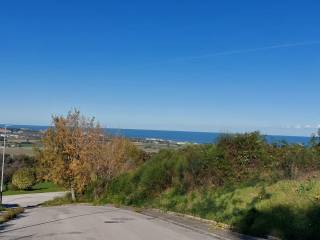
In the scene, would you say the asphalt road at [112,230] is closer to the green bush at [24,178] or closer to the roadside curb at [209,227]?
the roadside curb at [209,227]

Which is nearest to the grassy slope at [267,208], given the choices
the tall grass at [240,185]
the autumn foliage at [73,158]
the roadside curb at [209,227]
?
the tall grass at [240,185]

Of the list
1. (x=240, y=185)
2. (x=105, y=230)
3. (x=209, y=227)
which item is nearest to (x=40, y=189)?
(x=240, y=185)

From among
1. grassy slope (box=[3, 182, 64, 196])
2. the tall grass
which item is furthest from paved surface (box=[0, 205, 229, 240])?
grassy slope (box=[3, 182, 64, 196])

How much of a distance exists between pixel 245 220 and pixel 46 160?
38955 mm

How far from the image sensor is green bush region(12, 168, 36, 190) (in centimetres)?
9669

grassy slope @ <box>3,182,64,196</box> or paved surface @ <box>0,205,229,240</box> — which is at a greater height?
paved surface @ <box>0,205,229,240</box>

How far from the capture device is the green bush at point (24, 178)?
317ft

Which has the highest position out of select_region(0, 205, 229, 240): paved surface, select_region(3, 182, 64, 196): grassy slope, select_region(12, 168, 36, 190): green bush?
select_region(0, 205, 229, 240): paved surface

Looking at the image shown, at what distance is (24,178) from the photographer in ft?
320

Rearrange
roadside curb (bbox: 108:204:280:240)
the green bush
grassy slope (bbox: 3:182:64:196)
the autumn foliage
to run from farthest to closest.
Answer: the green bush
grassy slope (bbox: 3:182:64:196)
the autumn foliage
roadside curb (bbox: 108:204:280:240)

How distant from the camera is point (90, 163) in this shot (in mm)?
52719

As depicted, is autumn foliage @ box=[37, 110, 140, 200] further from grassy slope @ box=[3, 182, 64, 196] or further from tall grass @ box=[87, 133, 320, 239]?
grassy slope @ box=[3, 182, 64, 196]

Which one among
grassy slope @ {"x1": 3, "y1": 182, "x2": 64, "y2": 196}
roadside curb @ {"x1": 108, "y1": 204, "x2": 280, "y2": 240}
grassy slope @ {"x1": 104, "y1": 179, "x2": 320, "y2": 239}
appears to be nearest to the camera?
grassy slope @ {"x1": 104, "y1": 179, "x2": 320, "y2": 239}

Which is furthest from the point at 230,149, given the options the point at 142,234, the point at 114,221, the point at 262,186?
the point at 142,234
